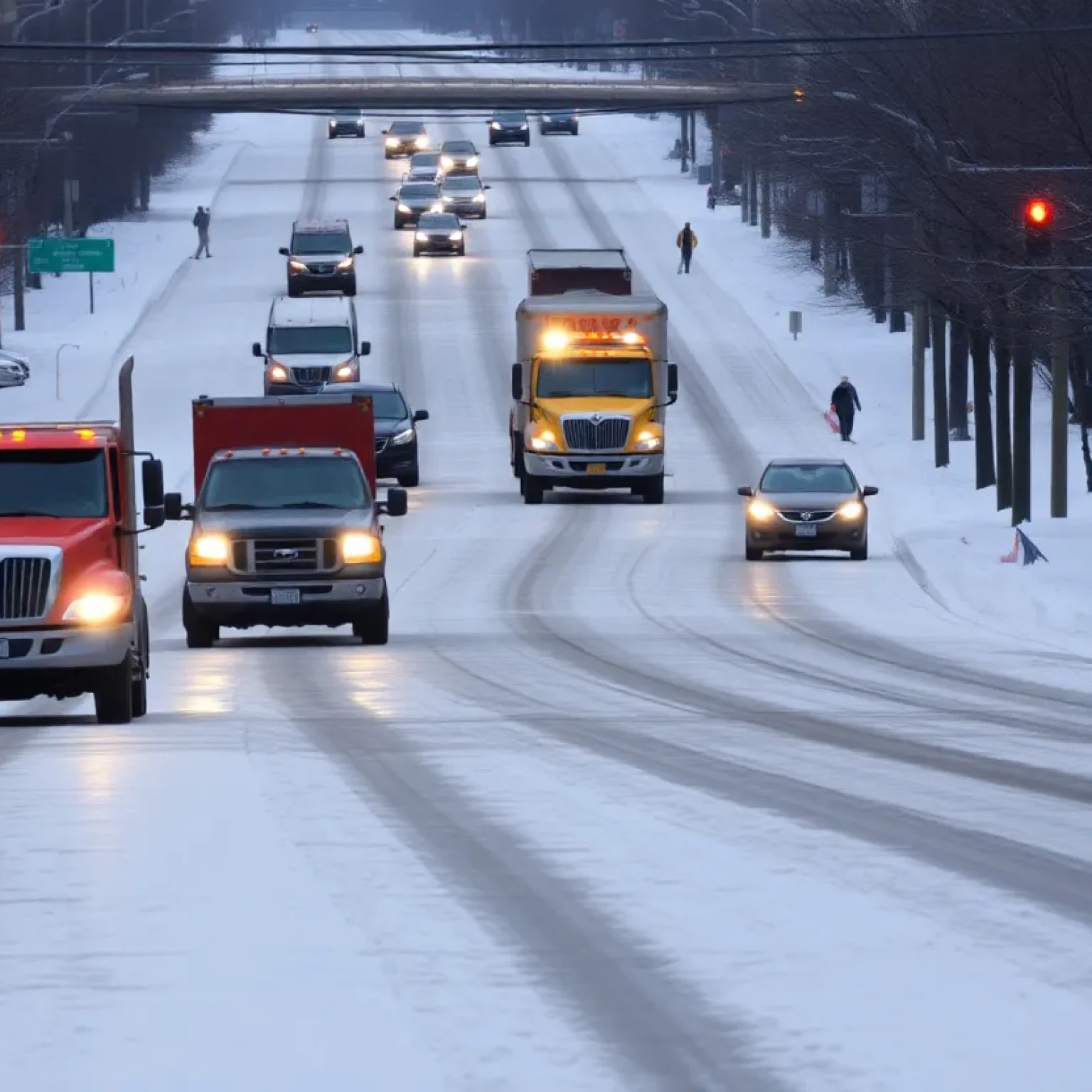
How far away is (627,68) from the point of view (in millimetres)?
179500

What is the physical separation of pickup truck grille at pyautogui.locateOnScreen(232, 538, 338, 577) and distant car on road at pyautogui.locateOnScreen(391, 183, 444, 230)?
7383 cm

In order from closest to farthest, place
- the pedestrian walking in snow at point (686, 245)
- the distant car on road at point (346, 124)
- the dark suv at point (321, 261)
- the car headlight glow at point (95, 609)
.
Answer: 1. the car headlight glow at point (95, 609)
2. the dark suv at point (321, 261)
3. the pedestrian walking in snow at point (686, 245)
4. the distant car on road at point (346, 124)

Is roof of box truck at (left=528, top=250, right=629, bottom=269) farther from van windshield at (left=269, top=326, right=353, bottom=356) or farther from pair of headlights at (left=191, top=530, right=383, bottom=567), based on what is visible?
pair of headlights at (left=191, top=530, right=383, bottom=567)

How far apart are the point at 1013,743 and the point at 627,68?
168 metres

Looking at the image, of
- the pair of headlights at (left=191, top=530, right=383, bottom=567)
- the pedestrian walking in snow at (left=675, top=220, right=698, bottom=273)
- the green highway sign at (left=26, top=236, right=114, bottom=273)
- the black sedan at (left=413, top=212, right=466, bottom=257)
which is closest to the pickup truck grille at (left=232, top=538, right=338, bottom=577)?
the pair of headlights at (left=191, top=530, right=383, bottom=567)

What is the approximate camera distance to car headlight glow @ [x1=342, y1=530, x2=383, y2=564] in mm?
25312

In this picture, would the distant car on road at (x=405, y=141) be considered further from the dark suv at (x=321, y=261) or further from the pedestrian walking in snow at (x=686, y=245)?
the dark suv at (x=321, y=261)

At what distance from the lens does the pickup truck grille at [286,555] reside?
25281mm

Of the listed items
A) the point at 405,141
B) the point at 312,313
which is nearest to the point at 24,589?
the point at 312,313

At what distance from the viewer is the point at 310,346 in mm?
56531

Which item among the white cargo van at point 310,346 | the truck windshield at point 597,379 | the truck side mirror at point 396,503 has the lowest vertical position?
the truck side mirror at point 396,503

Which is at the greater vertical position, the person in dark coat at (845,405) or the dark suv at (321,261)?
the dark suv at (321,261)

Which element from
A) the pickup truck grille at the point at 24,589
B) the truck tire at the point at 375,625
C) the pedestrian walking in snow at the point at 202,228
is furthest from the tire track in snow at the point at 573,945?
the pedestrian walking in snow at the point at 202,228

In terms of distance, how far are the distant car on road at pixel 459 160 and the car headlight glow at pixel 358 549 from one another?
85.4 m
